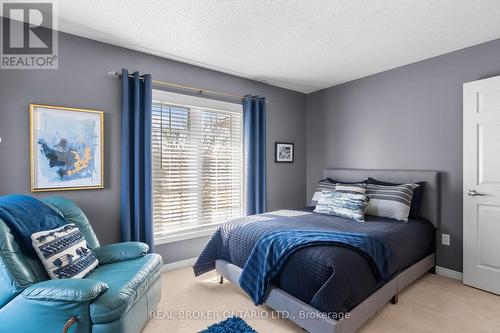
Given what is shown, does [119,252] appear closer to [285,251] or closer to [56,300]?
[56,300]

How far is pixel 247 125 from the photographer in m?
3.68

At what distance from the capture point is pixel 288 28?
239cm

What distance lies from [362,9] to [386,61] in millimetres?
1318

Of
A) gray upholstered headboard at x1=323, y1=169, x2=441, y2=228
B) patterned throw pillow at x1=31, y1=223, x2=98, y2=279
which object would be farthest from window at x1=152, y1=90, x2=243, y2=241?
gray upholstered headboard at x1=323, y1=169, x2=441, y2=228

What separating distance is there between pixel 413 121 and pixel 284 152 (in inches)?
72.9

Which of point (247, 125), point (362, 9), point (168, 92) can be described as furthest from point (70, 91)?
point (362, 9)

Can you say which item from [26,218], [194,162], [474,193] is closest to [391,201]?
[474,193]

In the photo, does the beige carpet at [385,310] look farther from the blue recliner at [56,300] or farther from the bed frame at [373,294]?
the blue recliner at [56,300]

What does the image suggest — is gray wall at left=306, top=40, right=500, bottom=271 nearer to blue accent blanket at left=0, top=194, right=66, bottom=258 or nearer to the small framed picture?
the small framed picture

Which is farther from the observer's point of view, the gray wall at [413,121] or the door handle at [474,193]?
the gray wall at [413,121]

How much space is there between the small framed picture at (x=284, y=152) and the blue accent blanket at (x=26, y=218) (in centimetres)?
295

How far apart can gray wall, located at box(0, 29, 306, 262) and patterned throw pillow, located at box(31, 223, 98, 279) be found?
0.72m

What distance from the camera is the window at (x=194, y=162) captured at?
121 inches

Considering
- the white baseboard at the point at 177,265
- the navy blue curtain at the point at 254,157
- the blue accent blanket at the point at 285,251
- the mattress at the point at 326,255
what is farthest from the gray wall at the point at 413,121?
the white baseboard at the point at 177,265
